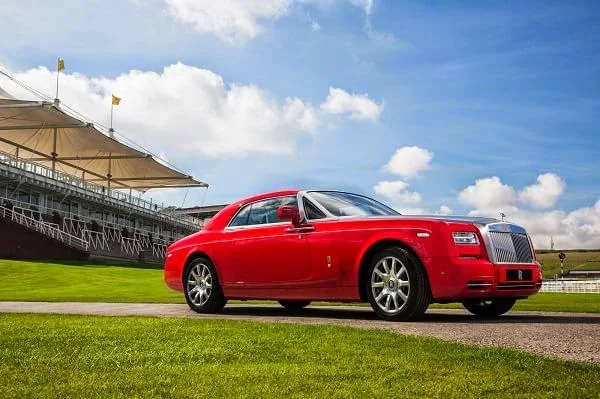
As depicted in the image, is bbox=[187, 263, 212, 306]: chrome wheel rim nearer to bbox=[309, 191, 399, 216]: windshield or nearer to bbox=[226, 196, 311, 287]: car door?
Result: bbox=[226, 196, 311, 287]: car door

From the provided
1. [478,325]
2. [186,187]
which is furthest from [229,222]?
[186,187]

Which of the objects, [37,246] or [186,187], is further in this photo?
[186,187]

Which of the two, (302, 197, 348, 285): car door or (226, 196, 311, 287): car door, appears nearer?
(302, 197, 348, 285): car door

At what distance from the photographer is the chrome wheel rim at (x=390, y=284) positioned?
753 centimetres

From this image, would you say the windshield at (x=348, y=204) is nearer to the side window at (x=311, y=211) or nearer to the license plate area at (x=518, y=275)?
the side window at (x=311, y=211)

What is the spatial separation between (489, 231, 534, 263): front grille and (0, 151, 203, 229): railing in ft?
127

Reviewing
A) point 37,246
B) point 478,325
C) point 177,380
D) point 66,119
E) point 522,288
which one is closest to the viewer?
point 177,380

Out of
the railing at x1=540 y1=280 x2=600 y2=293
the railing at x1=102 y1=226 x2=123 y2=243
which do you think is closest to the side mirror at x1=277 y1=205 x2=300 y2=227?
the railing at x1=540 y1=280 x2=600 y2=293

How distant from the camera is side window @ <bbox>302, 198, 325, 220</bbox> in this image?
28.3ft

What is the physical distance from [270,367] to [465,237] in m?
3.87

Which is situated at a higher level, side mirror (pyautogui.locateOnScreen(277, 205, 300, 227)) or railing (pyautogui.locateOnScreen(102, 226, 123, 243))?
railing (pyautogui.locateOnScreen(102, 226, 123, 243))

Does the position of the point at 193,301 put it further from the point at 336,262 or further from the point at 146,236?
the point at 146,236

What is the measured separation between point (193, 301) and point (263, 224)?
1.77 metres

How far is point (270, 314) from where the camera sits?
31.2 feet
